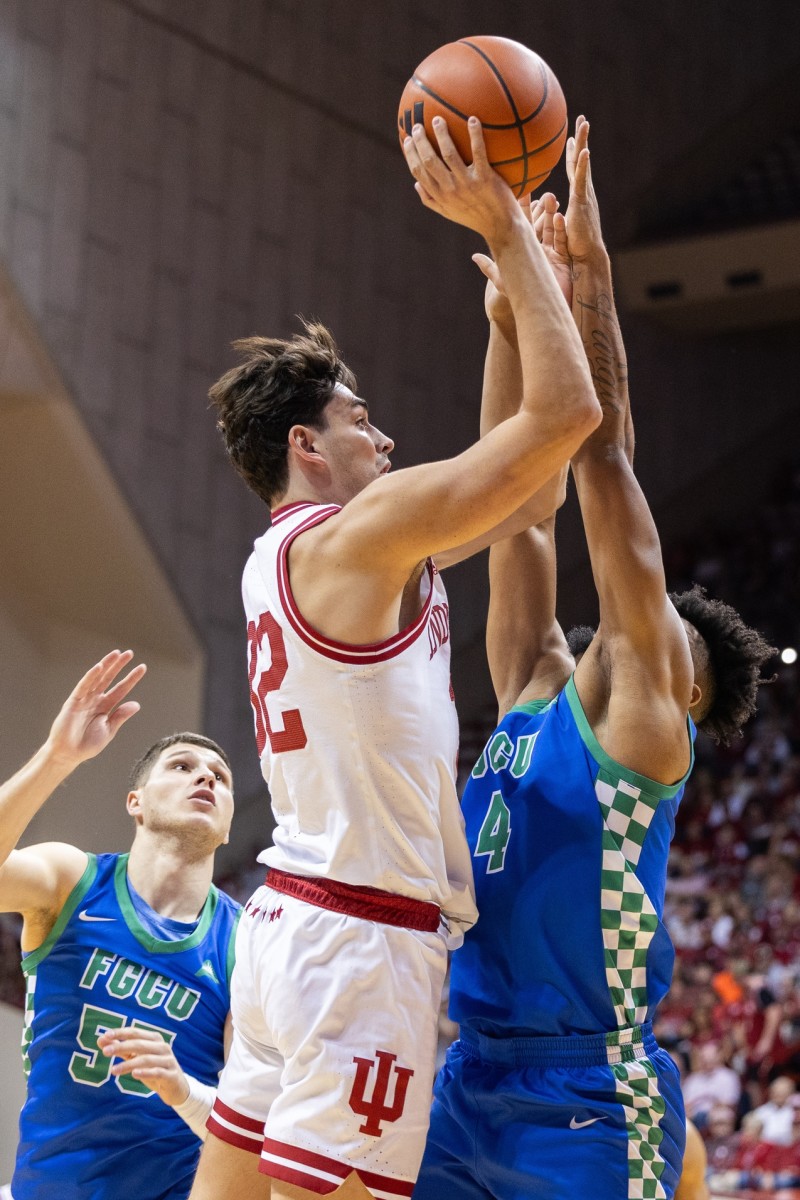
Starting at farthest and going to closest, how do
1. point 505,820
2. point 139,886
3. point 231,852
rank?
point 231,852, point 139,886, point 505,820

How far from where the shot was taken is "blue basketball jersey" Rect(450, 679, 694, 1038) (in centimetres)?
266

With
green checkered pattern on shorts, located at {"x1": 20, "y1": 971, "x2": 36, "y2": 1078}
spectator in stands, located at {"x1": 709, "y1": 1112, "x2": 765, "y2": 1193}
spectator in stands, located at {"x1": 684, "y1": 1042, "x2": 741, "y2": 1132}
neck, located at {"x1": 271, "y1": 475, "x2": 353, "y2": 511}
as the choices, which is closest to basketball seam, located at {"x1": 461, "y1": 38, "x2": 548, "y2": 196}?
neck, located at {"x1": 271, "y1": 475, "x2": 353, "y2": 511}

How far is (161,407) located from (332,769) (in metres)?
10.5

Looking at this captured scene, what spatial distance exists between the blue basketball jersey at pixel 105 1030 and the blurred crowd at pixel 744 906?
3.32 m

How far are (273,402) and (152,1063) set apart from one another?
5.23 ft

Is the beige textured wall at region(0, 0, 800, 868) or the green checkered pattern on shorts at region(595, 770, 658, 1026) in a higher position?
the beige textured wall at region(0, 0, 800, 868)

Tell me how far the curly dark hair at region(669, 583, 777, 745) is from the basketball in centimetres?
99

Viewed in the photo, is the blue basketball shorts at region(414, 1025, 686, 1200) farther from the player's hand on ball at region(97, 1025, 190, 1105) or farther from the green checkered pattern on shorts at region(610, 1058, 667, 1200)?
the player's hand on ball at region(97, 1025, 190, 1105)

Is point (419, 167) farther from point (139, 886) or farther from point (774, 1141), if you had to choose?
point (774, 1141)

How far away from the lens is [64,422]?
→ 11.9 meters

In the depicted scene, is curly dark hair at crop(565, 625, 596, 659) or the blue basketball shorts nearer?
the blue basketball shorts

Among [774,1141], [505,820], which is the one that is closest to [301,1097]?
[505,820]

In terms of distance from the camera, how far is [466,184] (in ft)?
8.13

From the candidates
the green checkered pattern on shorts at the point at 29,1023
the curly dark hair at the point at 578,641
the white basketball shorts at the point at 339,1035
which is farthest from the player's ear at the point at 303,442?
the green checkered pattern on shorts at the point at 29,1023
